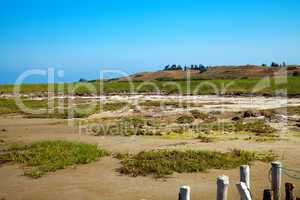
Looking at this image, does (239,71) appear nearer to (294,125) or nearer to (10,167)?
(294,125)

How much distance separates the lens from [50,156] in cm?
1595

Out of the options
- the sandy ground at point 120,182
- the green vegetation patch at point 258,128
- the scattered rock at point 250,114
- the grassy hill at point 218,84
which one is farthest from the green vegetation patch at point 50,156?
the grassy hill at point 218,84

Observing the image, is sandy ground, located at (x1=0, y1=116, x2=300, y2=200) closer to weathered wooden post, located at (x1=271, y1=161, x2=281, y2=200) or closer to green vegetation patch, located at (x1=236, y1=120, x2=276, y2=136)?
weathered wooden post, located at (x1=271, y1=161, x2=281, y2=200)

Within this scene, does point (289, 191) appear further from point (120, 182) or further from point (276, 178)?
point (120, 182)

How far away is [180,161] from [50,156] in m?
5.27

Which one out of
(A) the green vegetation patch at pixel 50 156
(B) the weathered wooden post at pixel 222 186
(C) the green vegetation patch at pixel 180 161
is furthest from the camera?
(A) the green vegetation patch at pixel 50 156

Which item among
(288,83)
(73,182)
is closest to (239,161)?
(73,182)

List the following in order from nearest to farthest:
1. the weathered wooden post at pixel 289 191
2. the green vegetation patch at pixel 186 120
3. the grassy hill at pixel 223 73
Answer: the weathered wooden post at pixel 289 191 → the green vegetation patch at pixel 186 120 → the grassy hill at pixel 223 73

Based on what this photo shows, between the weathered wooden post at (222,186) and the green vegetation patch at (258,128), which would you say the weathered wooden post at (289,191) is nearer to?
the weathered wooden post at (222,186)

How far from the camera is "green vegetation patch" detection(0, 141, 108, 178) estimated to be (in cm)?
1428

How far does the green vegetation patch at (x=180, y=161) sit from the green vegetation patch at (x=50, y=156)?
144 cm

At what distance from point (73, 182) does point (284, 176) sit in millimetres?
6607

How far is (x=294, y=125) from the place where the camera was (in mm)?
24344

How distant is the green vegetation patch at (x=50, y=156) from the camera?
1428 centimetres
